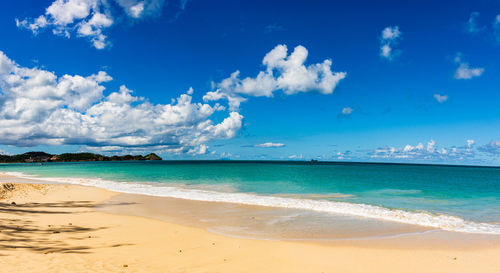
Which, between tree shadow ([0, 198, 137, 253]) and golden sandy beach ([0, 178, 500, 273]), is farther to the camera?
tree shadow ([0, 198, 137, 253])

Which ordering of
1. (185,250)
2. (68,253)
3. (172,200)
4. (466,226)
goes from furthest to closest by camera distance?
(172,200) < (466,226) < (185,250) < (68,253)

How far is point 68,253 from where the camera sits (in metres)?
8.76

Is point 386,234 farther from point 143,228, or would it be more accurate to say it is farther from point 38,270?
point 38,270

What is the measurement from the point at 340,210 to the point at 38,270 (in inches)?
631

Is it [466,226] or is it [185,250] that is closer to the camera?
[185,250]

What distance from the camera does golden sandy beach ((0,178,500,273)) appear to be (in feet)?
26.3

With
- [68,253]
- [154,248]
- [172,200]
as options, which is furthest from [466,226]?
[172,200]

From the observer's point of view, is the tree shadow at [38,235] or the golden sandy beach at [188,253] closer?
the golden sandy beach at [188,253]

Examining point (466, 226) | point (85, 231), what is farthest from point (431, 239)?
point (85, 231)

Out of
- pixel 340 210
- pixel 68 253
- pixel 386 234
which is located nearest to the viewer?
pixel 68 253

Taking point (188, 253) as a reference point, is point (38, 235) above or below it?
above

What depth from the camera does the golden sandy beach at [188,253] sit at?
8.02m

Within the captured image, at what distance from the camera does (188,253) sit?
939 cm

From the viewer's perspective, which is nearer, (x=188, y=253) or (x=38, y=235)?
(x=188, y=253)
